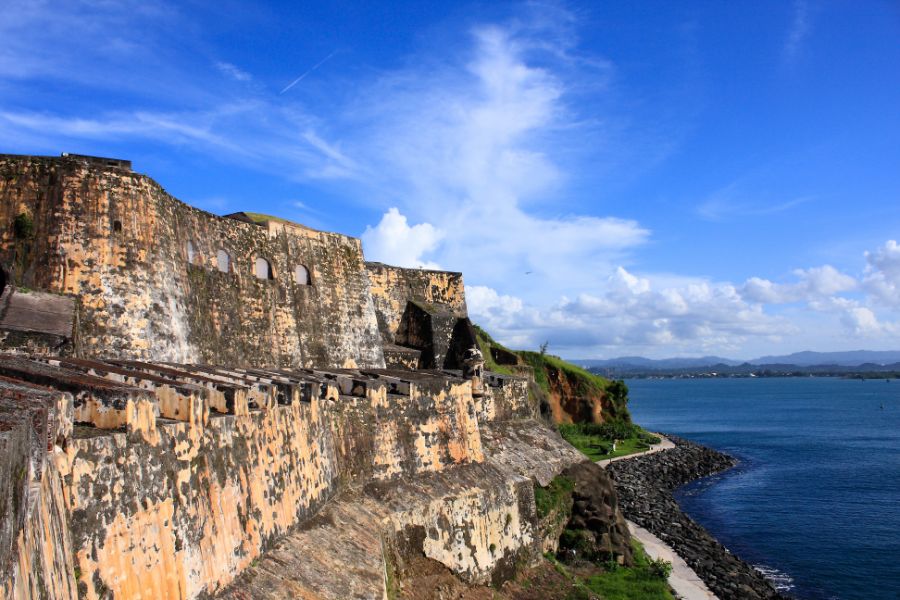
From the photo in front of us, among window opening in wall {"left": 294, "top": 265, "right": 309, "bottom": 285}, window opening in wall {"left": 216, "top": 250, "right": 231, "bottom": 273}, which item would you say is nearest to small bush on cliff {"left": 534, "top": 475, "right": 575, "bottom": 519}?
window opening in wall {"left": 294, "top": 265, "right": 309, "bottom": 285}

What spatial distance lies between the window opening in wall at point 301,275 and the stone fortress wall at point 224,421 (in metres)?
0.17

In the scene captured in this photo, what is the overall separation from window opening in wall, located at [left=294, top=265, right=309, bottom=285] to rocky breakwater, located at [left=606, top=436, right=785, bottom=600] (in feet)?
66.8

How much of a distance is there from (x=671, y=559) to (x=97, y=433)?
98.4 feet

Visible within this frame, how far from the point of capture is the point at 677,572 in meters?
30.3

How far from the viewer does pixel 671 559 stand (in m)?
32.2

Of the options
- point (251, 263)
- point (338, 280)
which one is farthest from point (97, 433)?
point (338, 280)

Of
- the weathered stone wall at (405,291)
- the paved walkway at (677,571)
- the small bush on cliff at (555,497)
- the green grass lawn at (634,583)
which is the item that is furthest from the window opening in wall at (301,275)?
the paved walkway at (677,571)

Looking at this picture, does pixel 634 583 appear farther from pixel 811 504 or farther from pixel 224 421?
pixel 811 504

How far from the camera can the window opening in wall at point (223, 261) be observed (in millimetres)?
22609

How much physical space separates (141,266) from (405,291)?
58.3 feet

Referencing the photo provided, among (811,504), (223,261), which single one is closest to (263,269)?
(223,261)

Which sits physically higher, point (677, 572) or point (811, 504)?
point (677, 572)

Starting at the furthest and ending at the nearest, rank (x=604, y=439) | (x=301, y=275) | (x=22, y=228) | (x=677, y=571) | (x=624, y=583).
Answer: (x=604, y=439) → (x=677, y=571) → (x=301, y=275) → (x=624, y=583) → (x=22, y=228)

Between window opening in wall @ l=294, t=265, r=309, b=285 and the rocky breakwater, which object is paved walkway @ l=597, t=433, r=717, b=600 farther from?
window opening in wall @ l=294, t=265, r=309, b=285
